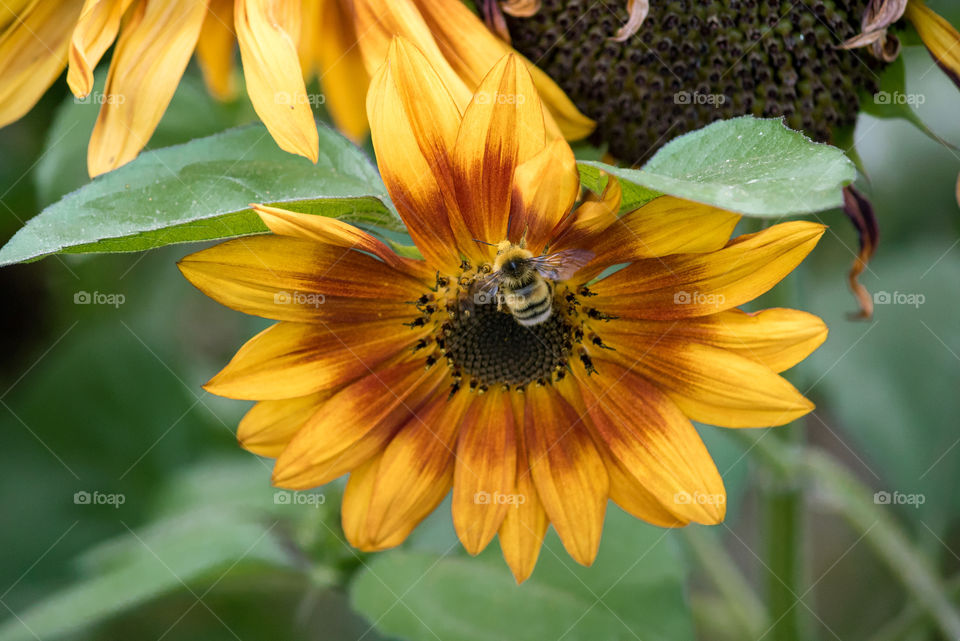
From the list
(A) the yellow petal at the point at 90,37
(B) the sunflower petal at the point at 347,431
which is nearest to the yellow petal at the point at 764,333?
(B) the sunflower petal at the point at 347,431

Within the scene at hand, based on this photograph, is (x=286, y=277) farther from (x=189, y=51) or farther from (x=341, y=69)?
(x=341, y=69)

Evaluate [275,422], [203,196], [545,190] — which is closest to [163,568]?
[275,422]

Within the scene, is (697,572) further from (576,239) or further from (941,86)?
(576,239)

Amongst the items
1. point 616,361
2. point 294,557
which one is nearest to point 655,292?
point 616,361

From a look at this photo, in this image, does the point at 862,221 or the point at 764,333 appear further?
the point at 862,221

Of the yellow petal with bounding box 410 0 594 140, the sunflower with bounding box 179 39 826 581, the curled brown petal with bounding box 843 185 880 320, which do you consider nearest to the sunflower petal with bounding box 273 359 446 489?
the sunflower with bounding box 179 39 826 581

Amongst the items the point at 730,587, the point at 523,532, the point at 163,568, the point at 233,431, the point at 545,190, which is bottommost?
the point at 730,587

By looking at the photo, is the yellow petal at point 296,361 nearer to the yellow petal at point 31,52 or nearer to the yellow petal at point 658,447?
the yellow petal at point 658,447
